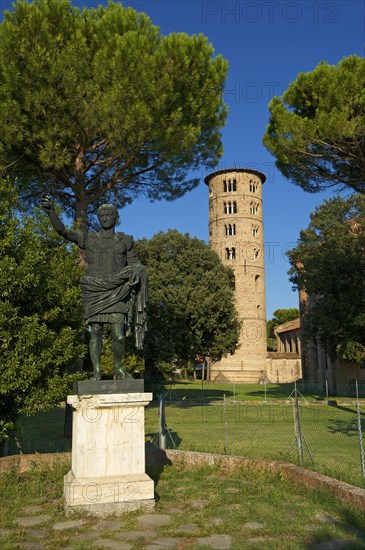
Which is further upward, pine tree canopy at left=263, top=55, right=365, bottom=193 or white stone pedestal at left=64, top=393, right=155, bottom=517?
pine tree canopy at left=263, top=55, right=365, bottom=193

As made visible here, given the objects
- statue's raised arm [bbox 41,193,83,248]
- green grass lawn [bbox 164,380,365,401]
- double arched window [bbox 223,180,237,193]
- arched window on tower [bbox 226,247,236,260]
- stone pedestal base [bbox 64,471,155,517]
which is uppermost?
double arched window [bbox 223,180,237,193]

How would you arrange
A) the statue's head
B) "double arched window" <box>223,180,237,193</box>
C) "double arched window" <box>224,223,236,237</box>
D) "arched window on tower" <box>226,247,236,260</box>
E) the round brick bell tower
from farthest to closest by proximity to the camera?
"double arched window" <box>223,180,237,193</box> < "double arched window" <box>224,223,236,237</box> < "arched window on tower" <box>226,247,236,260</box> < the round brick bell tower < the statue's head

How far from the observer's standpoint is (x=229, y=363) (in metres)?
47.7

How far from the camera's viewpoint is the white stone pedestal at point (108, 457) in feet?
15.8

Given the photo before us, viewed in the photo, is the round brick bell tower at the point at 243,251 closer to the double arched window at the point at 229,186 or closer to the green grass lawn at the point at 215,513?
the double arched window at the point at 229,186

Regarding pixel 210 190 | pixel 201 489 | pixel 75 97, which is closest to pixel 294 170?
pixel 75 97

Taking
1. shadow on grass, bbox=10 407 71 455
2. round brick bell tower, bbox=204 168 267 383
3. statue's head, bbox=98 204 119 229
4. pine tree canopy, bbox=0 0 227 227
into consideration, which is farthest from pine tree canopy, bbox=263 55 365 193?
round brick bell tower, bbox=204 168 267 383

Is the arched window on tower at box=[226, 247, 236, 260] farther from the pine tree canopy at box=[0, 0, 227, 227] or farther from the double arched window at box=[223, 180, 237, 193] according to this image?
the pine tree canopy at box=[0, 0, 227, 227]

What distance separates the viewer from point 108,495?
15.9 feet

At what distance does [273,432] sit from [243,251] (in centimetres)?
3799

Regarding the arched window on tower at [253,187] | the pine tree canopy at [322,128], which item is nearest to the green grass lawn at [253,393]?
the pine tree canopy at [322,128]

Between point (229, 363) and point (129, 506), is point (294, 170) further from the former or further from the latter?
point (229, 363)

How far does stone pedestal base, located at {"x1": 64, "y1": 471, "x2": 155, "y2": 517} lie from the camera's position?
479 cm

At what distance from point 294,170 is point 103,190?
18.7 feet
